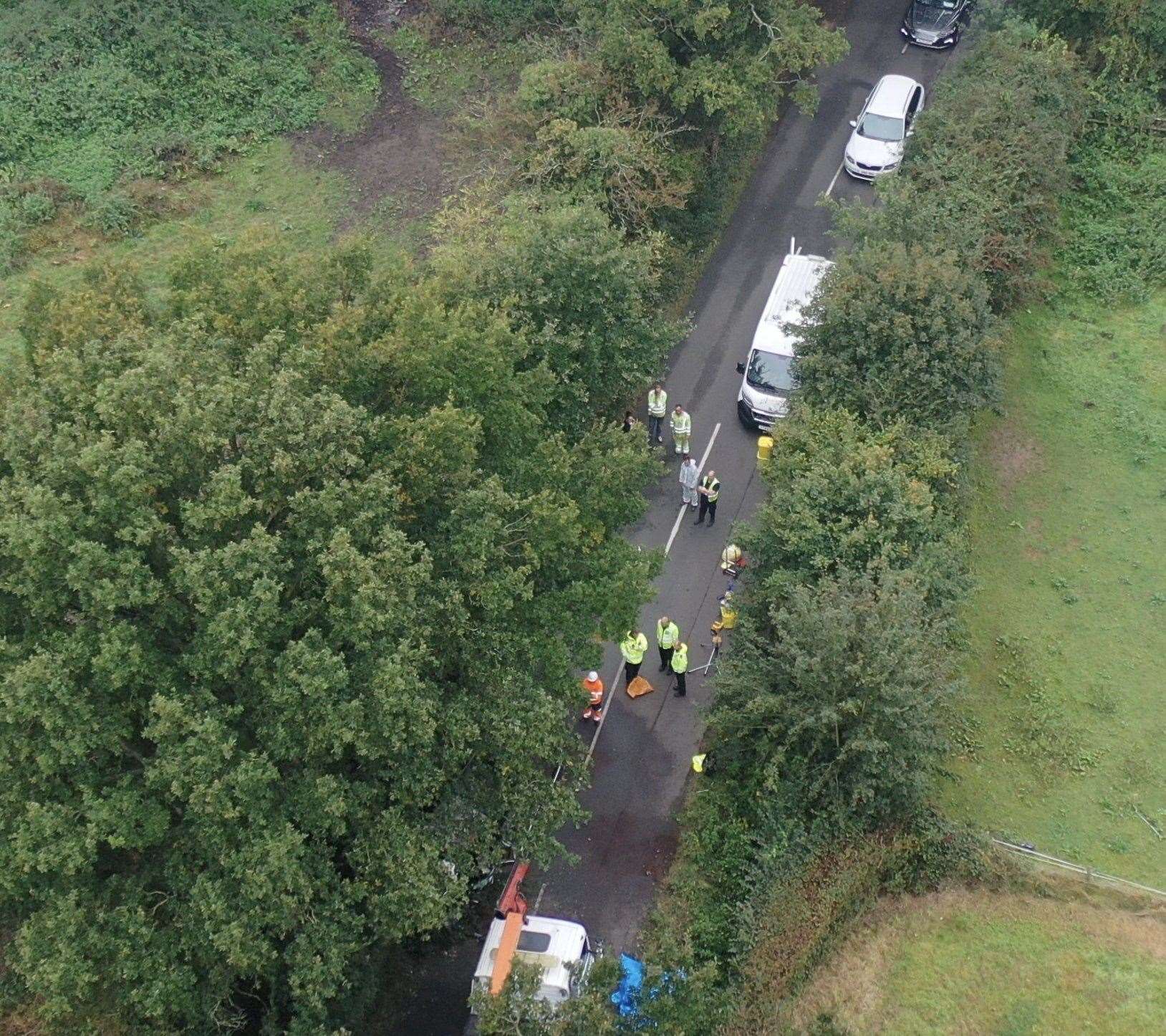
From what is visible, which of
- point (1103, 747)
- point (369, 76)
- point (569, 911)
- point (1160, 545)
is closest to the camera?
point (569, 911)

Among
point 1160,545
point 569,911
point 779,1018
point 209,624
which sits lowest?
point 569,911

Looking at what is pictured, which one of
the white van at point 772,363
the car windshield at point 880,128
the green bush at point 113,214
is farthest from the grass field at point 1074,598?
the green bush at point 113,214

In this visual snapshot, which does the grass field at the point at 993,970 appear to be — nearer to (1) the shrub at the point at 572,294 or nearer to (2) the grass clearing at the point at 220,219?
(1) the shrub at the point at 572,294

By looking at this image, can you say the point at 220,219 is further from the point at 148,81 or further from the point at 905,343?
the point at 905,343

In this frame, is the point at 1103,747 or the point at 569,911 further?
the point at 1103,747

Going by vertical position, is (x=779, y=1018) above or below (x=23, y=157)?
below

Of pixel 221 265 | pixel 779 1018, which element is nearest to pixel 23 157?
pixel 221 265

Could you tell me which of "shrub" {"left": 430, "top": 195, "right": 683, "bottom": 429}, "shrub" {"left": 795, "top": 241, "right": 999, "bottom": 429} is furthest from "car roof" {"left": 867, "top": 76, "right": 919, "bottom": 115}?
"shrub" {"left": 430, "top": 195, "right": 683, "bottom": 429}

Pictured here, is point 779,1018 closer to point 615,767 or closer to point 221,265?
point 615,767
